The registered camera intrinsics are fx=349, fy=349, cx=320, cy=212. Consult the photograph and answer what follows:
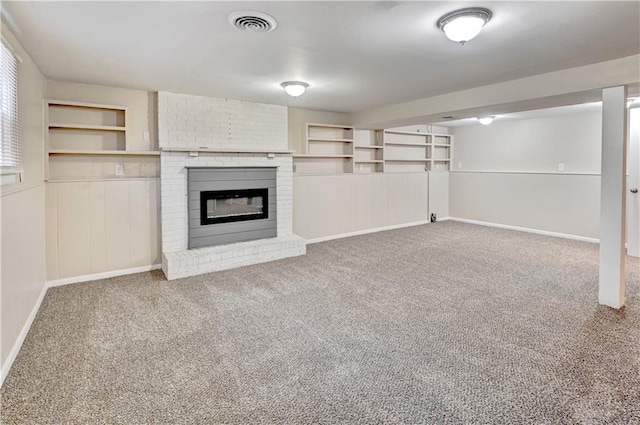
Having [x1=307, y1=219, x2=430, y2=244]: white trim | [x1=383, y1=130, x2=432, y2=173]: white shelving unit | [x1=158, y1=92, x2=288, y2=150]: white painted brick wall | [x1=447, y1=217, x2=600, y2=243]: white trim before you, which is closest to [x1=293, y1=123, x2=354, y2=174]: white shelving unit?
[x1=158, y1=92, x2=288, y2=150]: white painted brick wall

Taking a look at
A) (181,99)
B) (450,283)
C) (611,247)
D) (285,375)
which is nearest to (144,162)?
(181,99)

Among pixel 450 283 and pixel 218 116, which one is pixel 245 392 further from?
pixel 218 116

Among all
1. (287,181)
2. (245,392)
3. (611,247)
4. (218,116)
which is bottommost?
(245,392)

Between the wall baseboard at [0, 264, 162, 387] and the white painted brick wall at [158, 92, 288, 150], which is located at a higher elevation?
the white painted brick wall at [158, 92, 288, 150]

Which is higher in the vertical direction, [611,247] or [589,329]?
[611,247]

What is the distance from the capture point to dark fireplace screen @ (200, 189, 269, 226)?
4816 millimetres

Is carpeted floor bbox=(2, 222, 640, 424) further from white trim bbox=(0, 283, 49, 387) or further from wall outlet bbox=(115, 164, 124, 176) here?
wall outlet bbox=(115, 164, 124, 176)

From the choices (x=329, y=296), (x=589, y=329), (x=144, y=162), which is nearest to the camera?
(x=589, y=329)

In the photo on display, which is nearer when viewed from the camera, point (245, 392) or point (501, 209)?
point (245, 392)

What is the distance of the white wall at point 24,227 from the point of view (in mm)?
2328

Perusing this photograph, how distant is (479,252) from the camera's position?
210 inches

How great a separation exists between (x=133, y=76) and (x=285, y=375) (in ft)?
11.5

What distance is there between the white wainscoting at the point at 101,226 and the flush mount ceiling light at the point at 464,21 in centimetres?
382

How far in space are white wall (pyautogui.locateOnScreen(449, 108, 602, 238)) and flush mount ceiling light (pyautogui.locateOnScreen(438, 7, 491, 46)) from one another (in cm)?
506
